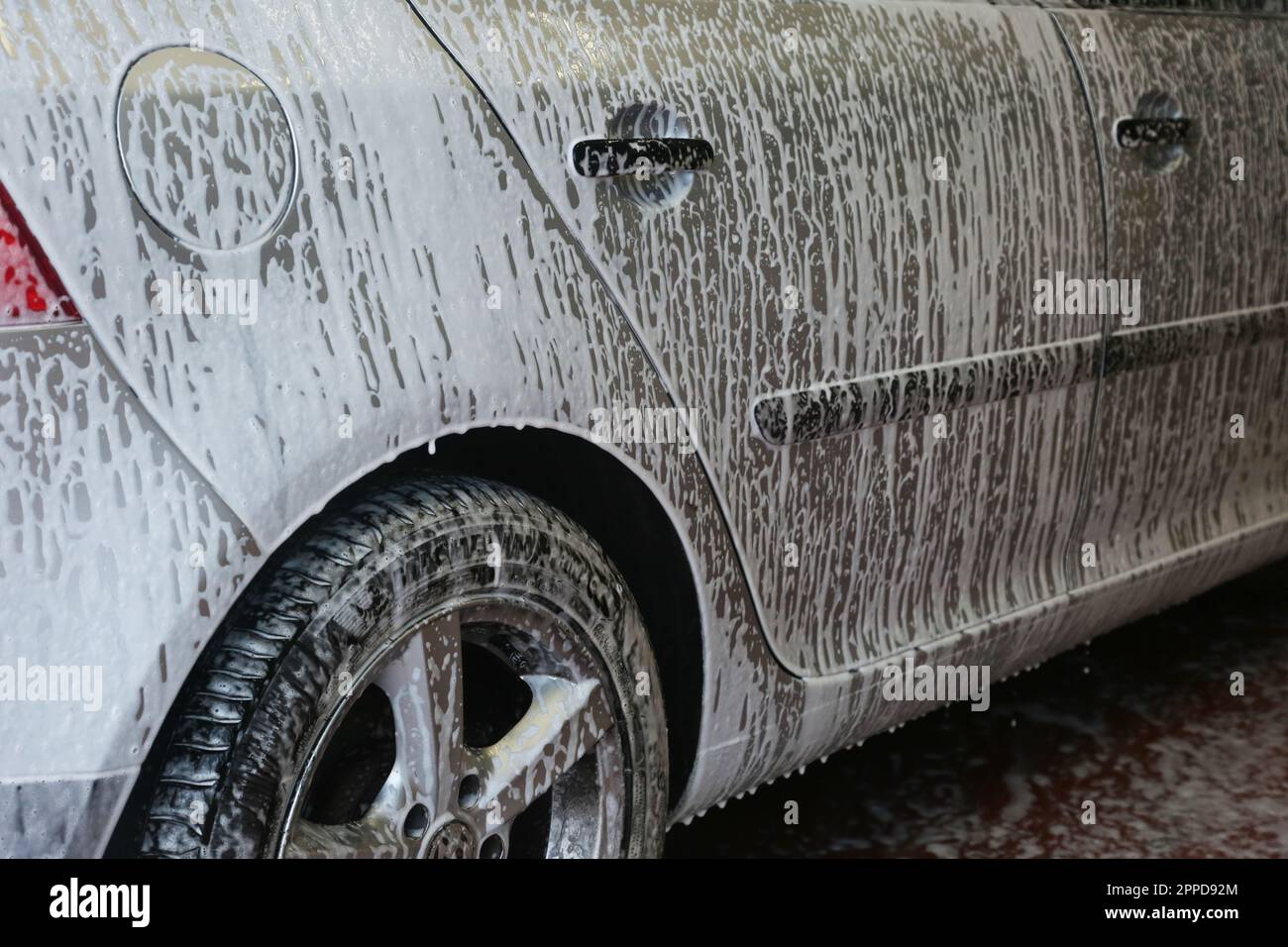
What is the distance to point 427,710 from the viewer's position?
5.16ft

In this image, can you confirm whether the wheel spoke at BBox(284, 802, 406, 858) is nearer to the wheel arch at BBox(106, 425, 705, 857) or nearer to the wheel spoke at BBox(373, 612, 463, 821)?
the wheel spoke at BBox(373, 612, 463, 821)

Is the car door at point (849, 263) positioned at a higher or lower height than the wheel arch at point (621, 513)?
higher

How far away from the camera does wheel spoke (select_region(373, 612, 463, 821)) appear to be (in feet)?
5.09

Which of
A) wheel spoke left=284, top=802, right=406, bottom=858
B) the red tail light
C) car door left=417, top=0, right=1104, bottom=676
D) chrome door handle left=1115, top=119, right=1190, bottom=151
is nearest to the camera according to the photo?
the red tail light

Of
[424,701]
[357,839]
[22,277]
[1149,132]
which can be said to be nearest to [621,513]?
[424,701]

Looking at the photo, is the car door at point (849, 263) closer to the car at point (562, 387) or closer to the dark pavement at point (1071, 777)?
the car at point (562, 387)

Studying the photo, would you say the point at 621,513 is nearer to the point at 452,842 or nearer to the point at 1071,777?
the point at 452,842

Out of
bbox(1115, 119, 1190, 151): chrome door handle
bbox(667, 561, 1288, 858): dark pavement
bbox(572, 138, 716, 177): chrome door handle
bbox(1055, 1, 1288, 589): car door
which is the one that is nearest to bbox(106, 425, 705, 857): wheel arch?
bbox(572, 138, 716, 177): chrome door handle

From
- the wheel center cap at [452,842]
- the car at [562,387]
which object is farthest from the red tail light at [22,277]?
the wheel center cap at [452,842]

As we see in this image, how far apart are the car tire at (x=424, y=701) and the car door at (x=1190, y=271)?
0.99 metres

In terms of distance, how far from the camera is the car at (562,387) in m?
1.30
